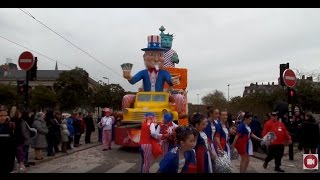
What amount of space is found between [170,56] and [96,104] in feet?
110

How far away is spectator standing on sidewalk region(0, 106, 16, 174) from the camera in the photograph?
7.52 m

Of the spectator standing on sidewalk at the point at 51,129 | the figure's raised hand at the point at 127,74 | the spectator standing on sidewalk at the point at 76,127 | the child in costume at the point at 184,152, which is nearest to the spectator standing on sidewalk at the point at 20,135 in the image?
the spectator standing on sidewalk at the point at 51,129

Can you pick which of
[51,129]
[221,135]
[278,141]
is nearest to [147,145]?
[221,135]

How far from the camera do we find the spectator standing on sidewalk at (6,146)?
7521 millimetres

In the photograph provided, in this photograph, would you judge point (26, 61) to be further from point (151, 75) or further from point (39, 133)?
point (151, 75)

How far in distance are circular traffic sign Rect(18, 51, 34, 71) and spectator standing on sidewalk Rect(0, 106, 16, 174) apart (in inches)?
151

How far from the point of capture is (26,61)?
45.1 feet

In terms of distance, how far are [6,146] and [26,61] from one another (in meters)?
6.08

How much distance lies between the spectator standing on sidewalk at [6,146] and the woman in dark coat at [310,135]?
911cm

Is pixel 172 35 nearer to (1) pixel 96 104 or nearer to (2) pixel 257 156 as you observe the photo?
(2) pixel 257 156

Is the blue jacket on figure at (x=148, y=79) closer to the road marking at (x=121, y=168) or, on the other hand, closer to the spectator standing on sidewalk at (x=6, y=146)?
the road marking at (x=121, y=168)

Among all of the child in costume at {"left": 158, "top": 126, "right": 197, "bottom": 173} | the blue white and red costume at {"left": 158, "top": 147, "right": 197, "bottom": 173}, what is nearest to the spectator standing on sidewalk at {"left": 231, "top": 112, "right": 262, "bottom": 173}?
the child in costume at {"left": 158, "top": 126, "right": 197, "bottom": 173}

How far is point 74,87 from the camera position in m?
59.5

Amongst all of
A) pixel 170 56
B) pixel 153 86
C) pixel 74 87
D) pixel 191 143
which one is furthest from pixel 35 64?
pixel 74 87
